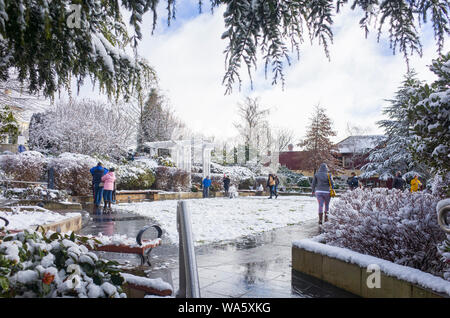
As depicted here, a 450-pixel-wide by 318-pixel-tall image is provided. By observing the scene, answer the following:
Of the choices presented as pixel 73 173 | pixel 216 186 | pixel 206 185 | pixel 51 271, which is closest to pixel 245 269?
pixel 51 271

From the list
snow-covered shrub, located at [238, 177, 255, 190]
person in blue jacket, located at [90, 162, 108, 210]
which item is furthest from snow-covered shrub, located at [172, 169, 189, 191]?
person in blue jacket, located at [90, 162, 108, 210]

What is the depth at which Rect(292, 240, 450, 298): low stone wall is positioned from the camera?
3.02m

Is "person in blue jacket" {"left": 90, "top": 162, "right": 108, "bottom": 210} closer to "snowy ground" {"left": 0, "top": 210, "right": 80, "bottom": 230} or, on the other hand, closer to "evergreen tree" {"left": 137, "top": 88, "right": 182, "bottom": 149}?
"snowy ground" {"left": 0, "top": 210, "right": 80, "bottom": 230}

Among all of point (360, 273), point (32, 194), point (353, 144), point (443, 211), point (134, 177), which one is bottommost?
point (360, 273)

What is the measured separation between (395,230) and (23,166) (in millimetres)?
13390

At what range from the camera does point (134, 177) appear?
17953 mm

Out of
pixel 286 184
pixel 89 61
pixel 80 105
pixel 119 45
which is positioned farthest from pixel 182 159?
pixel 89 61

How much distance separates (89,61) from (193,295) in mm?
2567

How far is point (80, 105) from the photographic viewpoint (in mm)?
26344

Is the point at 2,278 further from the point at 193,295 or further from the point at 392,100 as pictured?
the point at 392,100

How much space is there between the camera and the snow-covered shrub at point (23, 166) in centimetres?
1251

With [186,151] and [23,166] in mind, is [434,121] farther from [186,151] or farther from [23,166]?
[186,151]

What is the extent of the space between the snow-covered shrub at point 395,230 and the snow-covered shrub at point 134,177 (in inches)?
572
